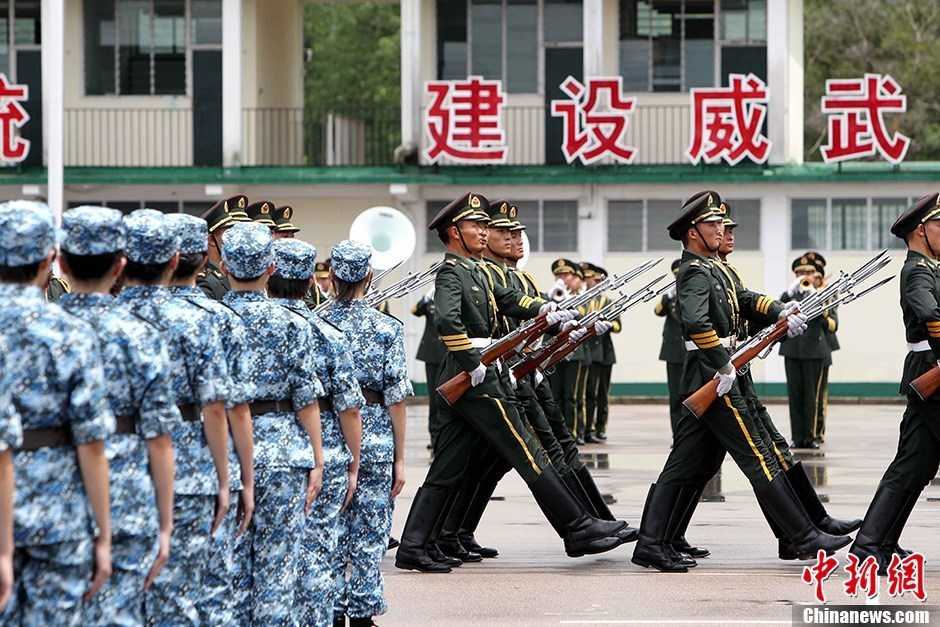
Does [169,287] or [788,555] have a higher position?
[169,287]

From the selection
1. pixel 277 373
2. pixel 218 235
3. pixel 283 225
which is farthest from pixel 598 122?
pixel 277 373

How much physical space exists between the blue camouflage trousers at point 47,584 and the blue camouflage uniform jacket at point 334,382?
8.28 feet

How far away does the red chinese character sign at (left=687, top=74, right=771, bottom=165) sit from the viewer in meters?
29.6

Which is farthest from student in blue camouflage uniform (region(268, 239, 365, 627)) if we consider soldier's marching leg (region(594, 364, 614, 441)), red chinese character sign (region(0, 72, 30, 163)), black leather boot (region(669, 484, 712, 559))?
red chinese character sign (region(0, 72, 30, 163))

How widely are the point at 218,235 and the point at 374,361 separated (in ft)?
8.43

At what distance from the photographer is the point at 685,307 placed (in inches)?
408

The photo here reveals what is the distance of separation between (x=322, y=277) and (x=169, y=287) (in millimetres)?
10420

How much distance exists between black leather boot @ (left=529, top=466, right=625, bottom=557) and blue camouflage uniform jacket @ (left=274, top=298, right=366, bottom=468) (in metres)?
2.62

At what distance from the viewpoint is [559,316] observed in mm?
10766

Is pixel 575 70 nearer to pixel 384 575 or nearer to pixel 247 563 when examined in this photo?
pixel 384 575

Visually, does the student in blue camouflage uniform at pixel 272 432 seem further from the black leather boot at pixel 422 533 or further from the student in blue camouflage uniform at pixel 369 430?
the black leather boot at pixel 422 533

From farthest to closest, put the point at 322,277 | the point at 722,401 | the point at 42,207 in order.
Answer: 1. the point at 322,277
2. the point at 722,401
3. the point at 42,207

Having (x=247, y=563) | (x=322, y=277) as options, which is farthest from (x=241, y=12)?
(x=247, y=563)

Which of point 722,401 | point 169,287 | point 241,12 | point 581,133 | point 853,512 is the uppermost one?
point 241,12
